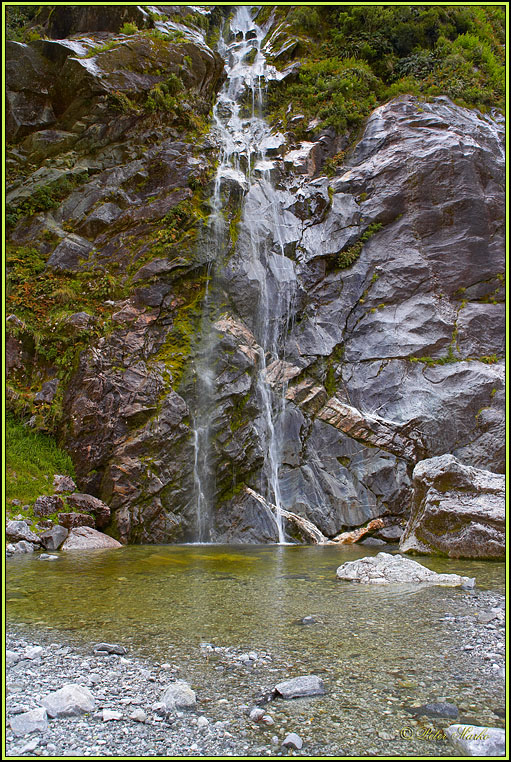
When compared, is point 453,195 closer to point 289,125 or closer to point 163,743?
point 289,125

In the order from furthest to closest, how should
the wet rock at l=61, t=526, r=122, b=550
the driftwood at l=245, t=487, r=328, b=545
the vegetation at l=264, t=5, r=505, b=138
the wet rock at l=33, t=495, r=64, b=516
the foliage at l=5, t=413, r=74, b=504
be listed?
the vegetation at l=264, t=5, r=505, b=138
the driftwood at l=245, t=487, r=328, b=545
the foliage at l=5, t=413, r=74, b=504
the wet rock at l=33, t=495, r=64, b=516
the wet rock at l=61, t=526, r=122, b=550

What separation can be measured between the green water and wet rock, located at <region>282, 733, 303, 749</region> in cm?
7

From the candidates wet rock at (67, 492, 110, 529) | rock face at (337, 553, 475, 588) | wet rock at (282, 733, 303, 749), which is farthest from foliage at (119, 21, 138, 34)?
wet rock at (282, 733, 303, 749)

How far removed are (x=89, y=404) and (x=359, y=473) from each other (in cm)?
833

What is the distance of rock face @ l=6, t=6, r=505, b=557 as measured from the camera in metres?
13.4

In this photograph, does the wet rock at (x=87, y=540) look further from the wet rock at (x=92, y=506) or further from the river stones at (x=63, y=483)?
the river stones at (x=63, y=483)

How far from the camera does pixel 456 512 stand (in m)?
9.76

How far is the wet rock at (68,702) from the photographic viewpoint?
281 centimetres

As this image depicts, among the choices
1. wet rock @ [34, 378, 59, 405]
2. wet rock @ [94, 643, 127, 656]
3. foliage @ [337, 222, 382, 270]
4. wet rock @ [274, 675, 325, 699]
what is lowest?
wet rock @ [94, 643, 127, 656]

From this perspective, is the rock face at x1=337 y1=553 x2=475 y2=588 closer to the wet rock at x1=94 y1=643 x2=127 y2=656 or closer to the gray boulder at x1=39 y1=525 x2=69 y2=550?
the wet rock at x1=94 y1=643 x2=127 y2=656

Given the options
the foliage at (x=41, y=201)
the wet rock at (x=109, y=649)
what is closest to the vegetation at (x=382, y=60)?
the foliage at (x=41, y=201)

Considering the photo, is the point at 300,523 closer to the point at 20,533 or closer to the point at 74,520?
the point at 74,520

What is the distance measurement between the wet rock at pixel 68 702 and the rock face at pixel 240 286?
9422 millimetres

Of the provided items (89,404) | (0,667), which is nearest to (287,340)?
(89,404)
